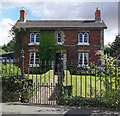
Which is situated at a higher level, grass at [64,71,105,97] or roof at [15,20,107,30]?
roof at [15,20,107,30]

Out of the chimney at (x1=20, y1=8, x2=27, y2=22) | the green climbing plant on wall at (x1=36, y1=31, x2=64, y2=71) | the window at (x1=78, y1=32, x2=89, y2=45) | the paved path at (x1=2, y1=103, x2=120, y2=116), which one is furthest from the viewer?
the chimney at (x1=20, y1=8, x2=27, y2=22)

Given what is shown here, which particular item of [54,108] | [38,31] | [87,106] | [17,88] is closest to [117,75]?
[87,106]

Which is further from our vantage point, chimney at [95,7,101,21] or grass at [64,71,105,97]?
chimney at [95,7,101,21]

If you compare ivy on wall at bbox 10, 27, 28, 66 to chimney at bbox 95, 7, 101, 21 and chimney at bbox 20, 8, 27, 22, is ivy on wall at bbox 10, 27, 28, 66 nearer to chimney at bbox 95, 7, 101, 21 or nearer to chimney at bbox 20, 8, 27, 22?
chimney at bbox 20, 8, 27, 22

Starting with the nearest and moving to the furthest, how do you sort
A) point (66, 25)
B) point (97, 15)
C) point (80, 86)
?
1. point (80, 86)
2. point (66, 25)
3. point (97, 15)

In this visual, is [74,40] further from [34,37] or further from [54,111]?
[54,111]

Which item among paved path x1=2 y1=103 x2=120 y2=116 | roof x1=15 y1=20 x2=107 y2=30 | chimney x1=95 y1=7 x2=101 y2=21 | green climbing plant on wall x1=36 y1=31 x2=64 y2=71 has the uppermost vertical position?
chimney x1=95 y1=7 x2=101 y2=21

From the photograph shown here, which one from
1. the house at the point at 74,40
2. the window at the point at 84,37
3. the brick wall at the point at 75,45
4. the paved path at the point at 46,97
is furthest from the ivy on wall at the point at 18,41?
the paved path at the point at 46,97

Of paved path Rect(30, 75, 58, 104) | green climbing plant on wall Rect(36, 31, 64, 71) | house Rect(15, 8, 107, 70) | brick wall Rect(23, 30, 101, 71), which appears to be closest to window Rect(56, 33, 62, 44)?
house Rect(15, 8, 107, 70)

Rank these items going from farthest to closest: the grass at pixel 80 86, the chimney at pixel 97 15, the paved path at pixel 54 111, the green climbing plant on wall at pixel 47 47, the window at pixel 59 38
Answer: the chimney at pixel 97 15 → the window at pixel 59 38 → the green climbing plant on wall at pixel 47 47 → the grass at pixel 80 86 → the paved path at pixel 54 111

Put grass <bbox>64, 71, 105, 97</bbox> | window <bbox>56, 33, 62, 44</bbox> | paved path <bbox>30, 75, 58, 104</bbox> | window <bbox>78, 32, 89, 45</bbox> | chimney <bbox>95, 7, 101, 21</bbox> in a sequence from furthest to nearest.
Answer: chimney <bbox>95, 7, 101, 21</bbox> < window <bbox>56, 33, 62, 44</bbox> < window <bbox>78, 32, 89, 45</bbox> < paved path <bbox>30, 75, 58, 104</bbox> < grass <bbox>64, 71, 105, 97</bbox>

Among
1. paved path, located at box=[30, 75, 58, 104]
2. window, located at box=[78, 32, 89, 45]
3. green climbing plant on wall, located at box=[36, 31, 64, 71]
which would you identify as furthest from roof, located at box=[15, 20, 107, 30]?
paved path, located at box=[30, 75, 58, 104]

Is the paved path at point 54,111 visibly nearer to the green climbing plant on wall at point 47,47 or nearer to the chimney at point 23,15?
the green climbing plant on wall at point 47,47

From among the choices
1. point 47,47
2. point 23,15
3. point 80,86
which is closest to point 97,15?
point 47,47
